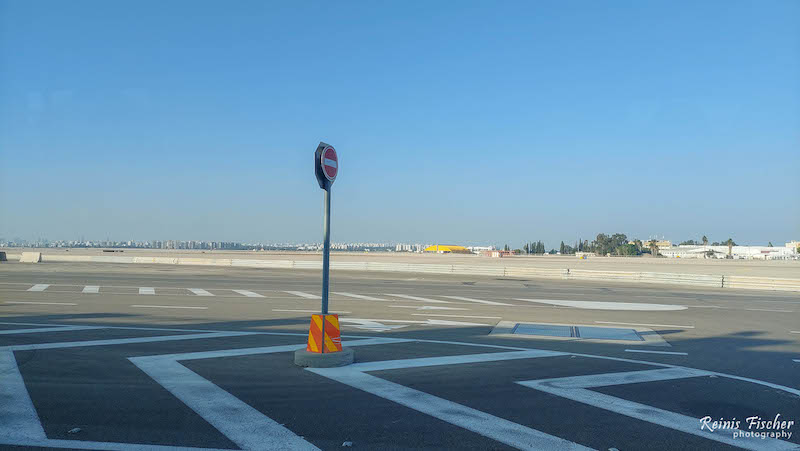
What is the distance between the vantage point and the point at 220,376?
24.8 feet

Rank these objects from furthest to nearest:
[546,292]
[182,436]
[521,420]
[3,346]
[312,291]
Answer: [546,292] < [312,291] < [3,346] < [521,420] < [182,436]

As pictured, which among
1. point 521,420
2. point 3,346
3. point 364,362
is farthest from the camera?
point 3,346

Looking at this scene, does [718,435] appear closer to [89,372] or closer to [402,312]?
[89,372]

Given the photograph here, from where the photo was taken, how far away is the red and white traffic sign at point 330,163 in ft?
28.5

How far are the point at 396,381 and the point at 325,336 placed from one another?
1.59 meters

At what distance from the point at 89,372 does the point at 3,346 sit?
9.91ft

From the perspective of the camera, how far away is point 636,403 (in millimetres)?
6504

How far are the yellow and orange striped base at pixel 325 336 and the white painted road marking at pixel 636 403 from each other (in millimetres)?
2870

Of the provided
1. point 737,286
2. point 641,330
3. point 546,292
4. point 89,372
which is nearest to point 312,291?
point 546,292

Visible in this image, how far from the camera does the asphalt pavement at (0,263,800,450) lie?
17.4 ft

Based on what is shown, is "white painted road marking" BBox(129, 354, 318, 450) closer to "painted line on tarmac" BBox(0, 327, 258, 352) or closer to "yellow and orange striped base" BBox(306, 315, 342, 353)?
"yellow and orange striped base" BBox(306, 315, 342, 353)

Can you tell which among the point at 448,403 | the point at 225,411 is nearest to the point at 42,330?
the point at 225,411

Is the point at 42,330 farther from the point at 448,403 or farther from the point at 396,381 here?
the point at 448,403

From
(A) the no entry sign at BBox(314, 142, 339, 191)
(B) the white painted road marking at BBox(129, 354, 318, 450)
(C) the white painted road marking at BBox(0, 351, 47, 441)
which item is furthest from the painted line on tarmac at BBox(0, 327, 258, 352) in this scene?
(A) the no entry sign at BBox(314, 142, 339, 191)
